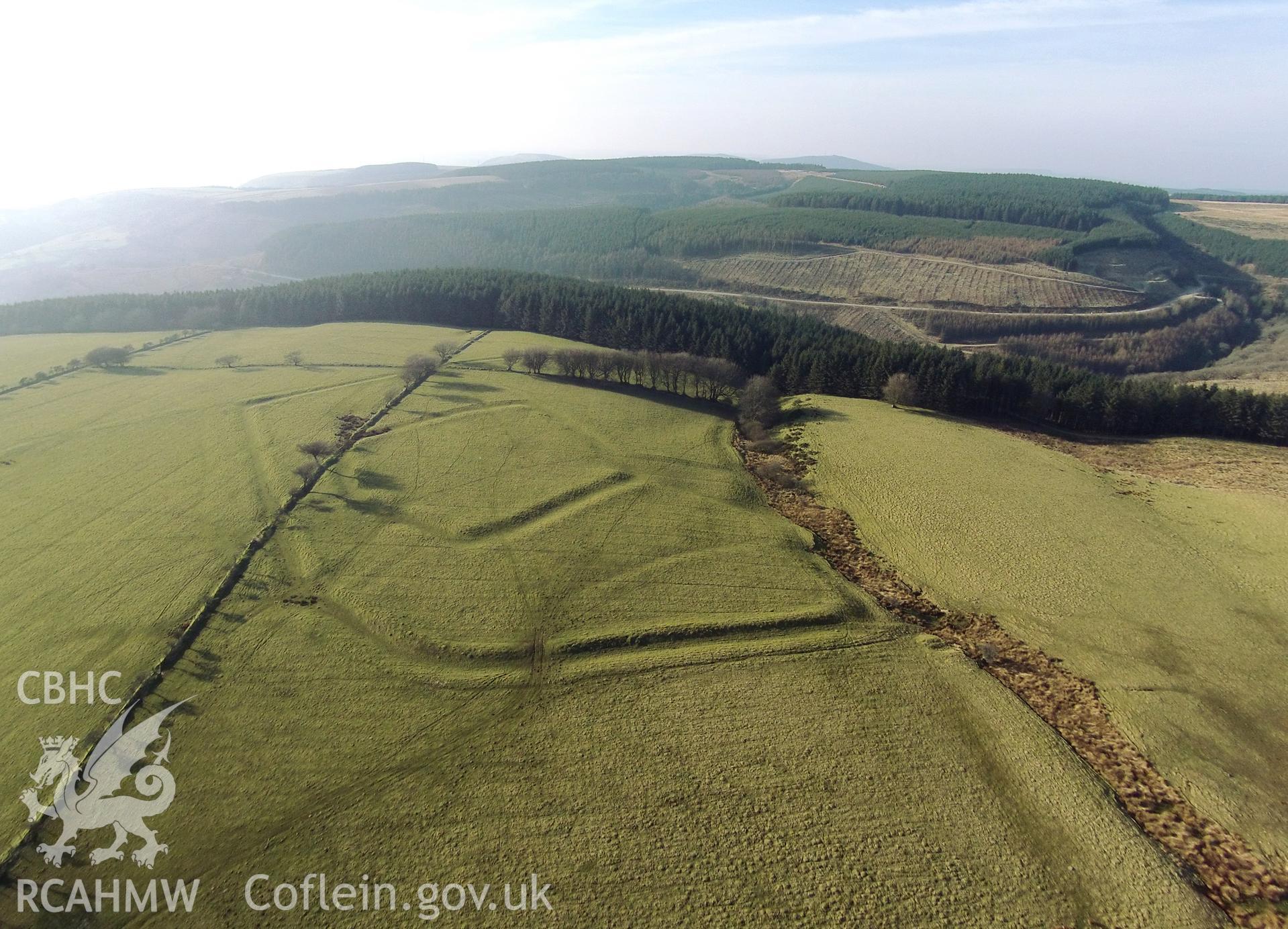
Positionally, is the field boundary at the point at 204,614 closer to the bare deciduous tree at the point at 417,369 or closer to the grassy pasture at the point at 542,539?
the grassy pasture at the point at 542,539

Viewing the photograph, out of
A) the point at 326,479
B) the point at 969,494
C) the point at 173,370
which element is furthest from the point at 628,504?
the point at 173,370

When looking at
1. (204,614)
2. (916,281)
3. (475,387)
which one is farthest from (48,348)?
(916,281)

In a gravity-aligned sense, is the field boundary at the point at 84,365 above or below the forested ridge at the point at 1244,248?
below

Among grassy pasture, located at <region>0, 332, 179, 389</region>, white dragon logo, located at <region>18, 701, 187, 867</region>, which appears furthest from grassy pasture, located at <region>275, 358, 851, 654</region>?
grassy pasture, located at <region>0, 332, 179, 389</region>

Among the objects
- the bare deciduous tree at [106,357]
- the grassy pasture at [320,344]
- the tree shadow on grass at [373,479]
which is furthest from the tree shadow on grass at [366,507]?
the bare deciduous tree at [106,357]

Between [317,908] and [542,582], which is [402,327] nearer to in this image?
[542,582]

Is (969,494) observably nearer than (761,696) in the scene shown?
No
